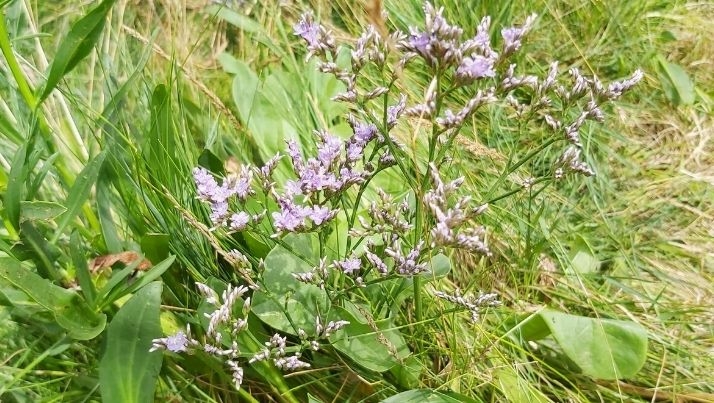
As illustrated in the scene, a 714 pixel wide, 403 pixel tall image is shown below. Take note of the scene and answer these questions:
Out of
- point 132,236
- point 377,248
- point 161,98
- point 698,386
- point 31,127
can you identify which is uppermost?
point 31,127

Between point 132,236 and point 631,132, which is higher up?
point 132,236

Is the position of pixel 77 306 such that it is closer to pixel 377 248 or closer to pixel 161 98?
pixel 161 98

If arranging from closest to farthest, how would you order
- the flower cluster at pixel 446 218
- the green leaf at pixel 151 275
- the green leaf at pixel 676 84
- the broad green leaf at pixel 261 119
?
the flower cluster at pixel 446 218, the green leaf at pixel 151 275, the broad green leaf at pixel 261 119, the green leaf at pixel 676 84

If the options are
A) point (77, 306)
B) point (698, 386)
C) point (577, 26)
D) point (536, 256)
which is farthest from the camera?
point (577, 26)

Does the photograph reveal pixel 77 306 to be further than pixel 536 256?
Answer: No

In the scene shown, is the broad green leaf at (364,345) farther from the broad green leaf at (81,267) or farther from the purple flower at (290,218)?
the broad green leaf at (81,267)

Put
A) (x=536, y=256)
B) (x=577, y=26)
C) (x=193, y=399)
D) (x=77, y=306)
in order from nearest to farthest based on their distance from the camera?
(x=77, y=306) < (x=193, y=399) < (x=536, y=256) < (x=577, y=26)

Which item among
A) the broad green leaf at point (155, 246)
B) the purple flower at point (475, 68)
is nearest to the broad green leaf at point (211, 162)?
the broad green leaf at point (155, 246)

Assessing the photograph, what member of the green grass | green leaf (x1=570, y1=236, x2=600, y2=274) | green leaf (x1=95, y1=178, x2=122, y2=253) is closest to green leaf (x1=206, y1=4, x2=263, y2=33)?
the green grass

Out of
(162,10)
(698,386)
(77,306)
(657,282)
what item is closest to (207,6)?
(162,10)
